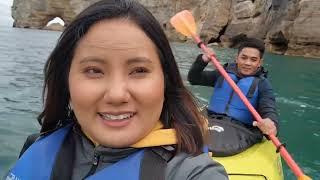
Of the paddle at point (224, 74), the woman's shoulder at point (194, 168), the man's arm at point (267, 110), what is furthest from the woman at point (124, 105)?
the man's arm at point (267, 110)

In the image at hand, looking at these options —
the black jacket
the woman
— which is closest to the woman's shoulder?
the woman

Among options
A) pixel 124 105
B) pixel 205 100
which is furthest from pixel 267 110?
pixel 205 100

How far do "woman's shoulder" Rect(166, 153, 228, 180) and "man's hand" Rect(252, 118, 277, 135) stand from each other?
2806 millimetres

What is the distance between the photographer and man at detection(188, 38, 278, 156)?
151 inches

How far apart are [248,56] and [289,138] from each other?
1.94 metres

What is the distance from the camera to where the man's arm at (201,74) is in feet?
15.9

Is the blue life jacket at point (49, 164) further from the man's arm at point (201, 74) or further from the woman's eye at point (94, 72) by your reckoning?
the man's arm at point (201, 74)

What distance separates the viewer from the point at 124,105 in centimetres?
107

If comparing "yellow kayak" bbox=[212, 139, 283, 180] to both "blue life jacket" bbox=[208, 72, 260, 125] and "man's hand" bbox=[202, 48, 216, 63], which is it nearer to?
"blue life jacket" bbox=[208, 72, 260, 125]

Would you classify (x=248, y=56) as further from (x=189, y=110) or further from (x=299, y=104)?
(x=299, y=104)

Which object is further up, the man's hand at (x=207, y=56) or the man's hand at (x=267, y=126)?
the man's hand at (x=207, y=56)

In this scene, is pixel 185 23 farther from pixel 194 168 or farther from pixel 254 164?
pixel 194 168

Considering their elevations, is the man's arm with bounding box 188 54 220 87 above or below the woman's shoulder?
below

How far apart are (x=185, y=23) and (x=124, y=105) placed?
13.4 ft
